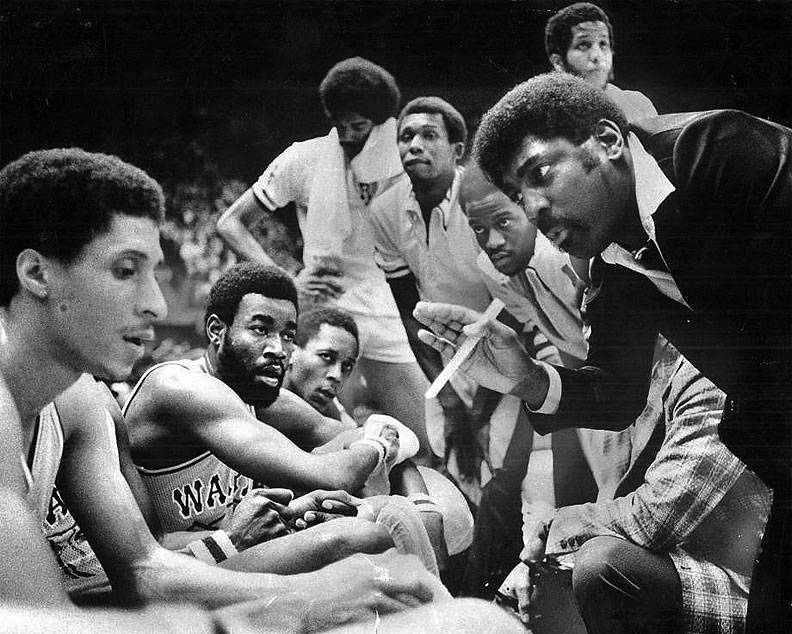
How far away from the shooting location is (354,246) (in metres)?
3.11

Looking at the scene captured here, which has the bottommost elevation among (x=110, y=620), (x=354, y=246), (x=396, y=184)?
(x=110, y=620)

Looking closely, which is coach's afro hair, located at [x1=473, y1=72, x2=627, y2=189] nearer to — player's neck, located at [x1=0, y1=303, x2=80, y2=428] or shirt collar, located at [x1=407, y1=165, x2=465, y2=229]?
shirt collar, located at [x1=407, y1=165, x2=465, y2=229]

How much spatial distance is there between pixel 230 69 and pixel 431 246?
3.27 feet

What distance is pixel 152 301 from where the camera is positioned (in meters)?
2.92

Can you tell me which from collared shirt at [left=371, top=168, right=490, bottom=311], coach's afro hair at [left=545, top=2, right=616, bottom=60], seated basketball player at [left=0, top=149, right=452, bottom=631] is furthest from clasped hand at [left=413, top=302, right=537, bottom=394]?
coach's afro hair at [left=545, top=2, right=616, bottom=60]

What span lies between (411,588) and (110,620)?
1.02 meters

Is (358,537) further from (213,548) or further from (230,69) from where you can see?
(230,69)

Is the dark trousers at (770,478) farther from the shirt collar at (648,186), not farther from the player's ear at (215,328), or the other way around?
the player's ear at (215,328)

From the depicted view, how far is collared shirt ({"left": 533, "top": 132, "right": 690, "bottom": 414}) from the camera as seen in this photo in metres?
3.04

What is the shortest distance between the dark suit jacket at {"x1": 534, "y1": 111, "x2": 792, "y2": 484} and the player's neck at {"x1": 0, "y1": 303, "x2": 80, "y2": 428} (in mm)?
1706

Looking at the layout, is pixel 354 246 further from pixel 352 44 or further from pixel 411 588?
pixel 411 588

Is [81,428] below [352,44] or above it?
below

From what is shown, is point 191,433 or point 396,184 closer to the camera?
point 191,433

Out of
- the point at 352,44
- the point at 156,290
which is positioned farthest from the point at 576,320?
the point at 156,290
